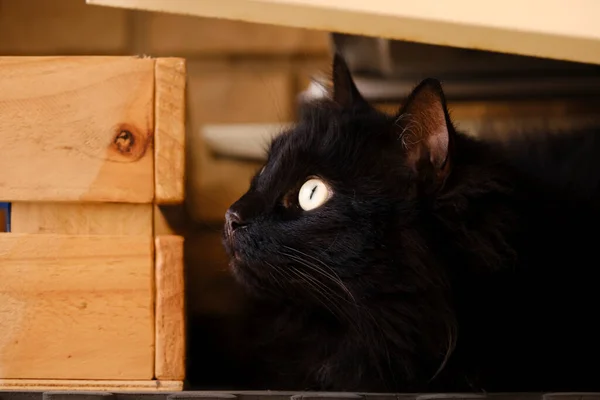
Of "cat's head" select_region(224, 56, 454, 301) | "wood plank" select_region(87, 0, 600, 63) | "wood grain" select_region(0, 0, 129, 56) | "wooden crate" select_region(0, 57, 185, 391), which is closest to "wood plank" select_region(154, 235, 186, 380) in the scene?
"wooden crate" select_region(0, 57, 185, 391)

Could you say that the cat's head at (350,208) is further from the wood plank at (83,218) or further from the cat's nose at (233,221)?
Result: the wood plank at (83,218)

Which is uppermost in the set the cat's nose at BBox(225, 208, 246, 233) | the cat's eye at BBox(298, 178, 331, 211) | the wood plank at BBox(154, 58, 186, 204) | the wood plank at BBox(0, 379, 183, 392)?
the wood plank at BBox(154, 58, 186, 204)

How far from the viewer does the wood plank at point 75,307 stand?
0.84 meters

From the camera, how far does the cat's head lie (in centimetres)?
88

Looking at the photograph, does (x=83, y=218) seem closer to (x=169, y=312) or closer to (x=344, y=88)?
(x=169, y=312)

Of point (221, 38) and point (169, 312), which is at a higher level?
point (221, 38)

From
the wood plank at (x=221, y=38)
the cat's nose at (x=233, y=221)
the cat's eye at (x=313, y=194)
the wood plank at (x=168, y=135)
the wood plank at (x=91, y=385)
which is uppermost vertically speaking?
the wood plank at (x=221, y=38)

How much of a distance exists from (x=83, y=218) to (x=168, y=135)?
0.16 m

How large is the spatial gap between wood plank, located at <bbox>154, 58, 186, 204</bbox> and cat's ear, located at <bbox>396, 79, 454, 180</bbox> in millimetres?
304

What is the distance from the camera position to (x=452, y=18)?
830mm

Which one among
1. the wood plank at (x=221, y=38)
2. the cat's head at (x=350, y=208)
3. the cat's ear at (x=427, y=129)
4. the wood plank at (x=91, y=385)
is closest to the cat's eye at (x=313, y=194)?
the cat's head at (x=350, y=208)

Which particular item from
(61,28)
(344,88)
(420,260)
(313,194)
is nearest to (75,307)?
(313,194)

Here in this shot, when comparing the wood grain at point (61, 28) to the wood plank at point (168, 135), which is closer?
the wood plank at point (168, 135)

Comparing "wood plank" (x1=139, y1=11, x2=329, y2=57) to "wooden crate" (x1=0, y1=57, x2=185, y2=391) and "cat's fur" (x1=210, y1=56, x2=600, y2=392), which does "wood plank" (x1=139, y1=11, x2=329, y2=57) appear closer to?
"cat's fur" (x1=210, y1=56, x2=600, y2=392)
